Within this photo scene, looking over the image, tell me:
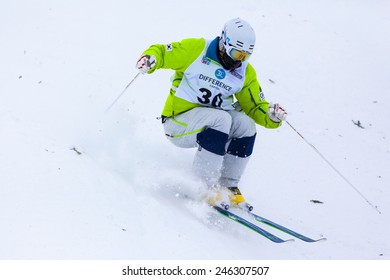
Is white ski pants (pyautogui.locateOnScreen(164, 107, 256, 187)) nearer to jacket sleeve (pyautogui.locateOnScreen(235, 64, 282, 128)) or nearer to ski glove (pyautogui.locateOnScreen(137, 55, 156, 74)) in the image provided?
jacket sleeve (pyautogui.locateOnScreen(235, 64, 282, 128))

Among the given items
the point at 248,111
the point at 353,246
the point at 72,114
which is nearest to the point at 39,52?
the point at 72,114

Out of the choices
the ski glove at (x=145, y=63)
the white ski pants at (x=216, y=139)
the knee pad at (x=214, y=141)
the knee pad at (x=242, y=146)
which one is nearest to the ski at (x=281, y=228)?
the white ski pants at (x=216, y=139)

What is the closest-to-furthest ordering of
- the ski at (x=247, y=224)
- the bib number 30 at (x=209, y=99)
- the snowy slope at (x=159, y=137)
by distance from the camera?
the snowy slope at (x=159, y=137) < the ski at (x=247, y=224) < the bib number 30 at (x=209, y=99)

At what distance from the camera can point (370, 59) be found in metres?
8.74

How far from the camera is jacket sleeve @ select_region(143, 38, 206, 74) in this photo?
485cm

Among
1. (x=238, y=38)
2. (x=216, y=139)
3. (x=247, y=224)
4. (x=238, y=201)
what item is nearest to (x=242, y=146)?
(x=216, y=139)

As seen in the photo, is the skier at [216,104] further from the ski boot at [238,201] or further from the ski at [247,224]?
the ski at [247,224]

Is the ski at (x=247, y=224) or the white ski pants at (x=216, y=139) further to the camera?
the white ski pants at (x=216, y=139)

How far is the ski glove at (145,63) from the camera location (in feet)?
15.4

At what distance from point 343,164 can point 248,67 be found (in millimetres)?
1991

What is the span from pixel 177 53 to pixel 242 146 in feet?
3.29

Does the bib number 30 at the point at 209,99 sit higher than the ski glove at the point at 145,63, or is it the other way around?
the ski glove at the point at 145,63

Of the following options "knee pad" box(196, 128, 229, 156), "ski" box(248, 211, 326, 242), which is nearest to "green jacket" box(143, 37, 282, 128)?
"knee pad" box(196, 128, 229, 156)

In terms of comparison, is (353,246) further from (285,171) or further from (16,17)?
(16,17)
